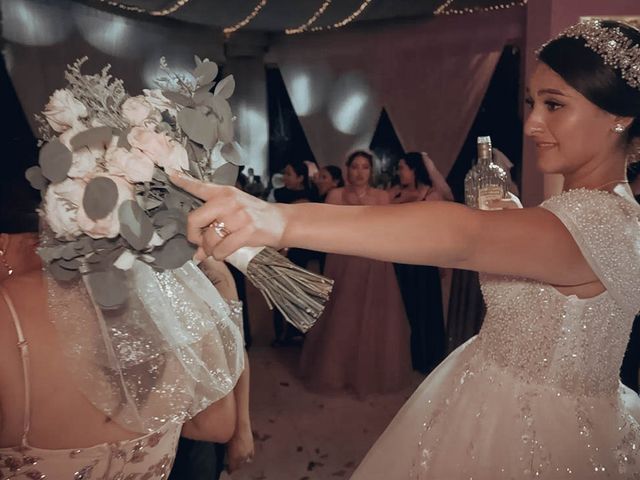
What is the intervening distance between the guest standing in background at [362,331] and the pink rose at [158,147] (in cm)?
239

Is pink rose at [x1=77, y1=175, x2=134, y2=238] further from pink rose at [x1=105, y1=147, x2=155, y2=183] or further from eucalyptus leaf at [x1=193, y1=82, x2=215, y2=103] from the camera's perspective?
eucalyptus leaf at [x1=193, y1=82, x2=215, y2=103]

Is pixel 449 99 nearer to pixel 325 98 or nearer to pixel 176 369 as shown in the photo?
pixel 325 98

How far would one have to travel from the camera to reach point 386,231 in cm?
68

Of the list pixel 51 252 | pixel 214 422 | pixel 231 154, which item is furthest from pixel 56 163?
pixel 214 422

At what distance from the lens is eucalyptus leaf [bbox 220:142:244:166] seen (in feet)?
2.71

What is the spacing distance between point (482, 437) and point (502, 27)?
3302 mm

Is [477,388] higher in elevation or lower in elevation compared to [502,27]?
lower

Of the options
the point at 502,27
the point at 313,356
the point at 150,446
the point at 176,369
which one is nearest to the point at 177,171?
the point at 176,369

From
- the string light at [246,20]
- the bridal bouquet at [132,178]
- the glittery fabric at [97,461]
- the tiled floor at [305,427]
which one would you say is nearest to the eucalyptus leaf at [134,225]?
the bridal bouquet at [132,178]

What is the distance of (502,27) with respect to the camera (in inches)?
144

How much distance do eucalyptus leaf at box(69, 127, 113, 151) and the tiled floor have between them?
195 cm

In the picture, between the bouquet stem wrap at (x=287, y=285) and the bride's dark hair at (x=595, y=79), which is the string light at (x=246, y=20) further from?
the bouquet stem wrap at (x=287, y=285)

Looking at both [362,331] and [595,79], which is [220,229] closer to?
[595,79]

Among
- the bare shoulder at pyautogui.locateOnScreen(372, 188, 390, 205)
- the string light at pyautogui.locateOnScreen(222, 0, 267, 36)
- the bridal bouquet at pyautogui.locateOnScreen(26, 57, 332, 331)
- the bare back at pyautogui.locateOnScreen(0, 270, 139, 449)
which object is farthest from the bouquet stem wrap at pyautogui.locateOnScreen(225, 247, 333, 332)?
the string light at pyautogui.locateOnScreen(222, 0, 267, 36)
